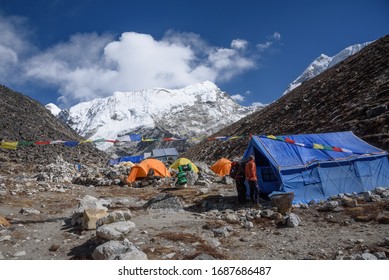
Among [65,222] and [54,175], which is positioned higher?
[54,175]

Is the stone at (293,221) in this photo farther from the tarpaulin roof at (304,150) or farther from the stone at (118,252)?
the stone at (118,252)

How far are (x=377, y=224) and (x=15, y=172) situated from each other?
28.9 m

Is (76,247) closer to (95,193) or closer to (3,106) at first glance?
(95,193)

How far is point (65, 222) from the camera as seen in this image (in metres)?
10.2

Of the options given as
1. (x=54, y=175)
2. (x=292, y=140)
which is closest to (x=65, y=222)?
(x=292, y=140)

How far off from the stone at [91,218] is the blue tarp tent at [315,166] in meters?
6.41

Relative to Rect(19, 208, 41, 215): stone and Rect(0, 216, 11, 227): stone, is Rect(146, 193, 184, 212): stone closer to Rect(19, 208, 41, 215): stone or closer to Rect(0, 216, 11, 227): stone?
Rect(19, 208, 41, 215): stone

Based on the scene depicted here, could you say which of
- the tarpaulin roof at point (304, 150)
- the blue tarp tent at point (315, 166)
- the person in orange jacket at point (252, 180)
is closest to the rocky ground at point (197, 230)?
the person in orange jacket at point (252, 180)

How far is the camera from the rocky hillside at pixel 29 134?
126 feet

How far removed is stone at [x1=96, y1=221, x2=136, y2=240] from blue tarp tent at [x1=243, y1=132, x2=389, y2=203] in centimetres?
601

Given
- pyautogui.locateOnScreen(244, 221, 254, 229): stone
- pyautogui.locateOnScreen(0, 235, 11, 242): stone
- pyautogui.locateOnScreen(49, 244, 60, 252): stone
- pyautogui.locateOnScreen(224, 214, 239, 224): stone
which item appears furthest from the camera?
pyautogui.locateOnScreen(224, 214, 239, 224): stone

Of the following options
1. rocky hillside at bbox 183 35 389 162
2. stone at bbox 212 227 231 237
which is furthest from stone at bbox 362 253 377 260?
rocky hillside at bbox 183 35 389 162

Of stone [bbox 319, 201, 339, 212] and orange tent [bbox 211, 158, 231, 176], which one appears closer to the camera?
stone [bbox 319, 201, 339, 212]

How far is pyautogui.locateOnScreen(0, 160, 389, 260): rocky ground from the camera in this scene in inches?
267
